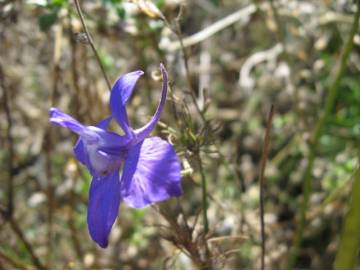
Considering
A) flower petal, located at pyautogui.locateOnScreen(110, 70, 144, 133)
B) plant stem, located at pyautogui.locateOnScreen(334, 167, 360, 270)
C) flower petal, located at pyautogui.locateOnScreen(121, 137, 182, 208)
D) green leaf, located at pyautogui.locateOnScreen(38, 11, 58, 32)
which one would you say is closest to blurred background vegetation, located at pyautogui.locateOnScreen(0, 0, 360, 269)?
green leaf, located at pyautogui.locateOnScreen(38, 11, 58, 32)

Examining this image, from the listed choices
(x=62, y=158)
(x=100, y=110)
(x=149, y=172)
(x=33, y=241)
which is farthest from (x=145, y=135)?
(x=62, y=158)

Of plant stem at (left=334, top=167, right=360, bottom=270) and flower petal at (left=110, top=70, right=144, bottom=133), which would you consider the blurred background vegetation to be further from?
flower petal at (left=110, top=70, right=144, bottom=133)

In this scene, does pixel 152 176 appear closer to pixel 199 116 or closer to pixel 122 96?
pixel 122 96

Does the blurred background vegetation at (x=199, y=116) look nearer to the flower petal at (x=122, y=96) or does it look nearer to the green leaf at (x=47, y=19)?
the green leaf at (x=47, y=19)

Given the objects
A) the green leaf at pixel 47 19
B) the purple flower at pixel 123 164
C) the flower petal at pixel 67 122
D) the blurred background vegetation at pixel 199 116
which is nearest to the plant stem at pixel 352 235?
the purple flower at pixel 123 164

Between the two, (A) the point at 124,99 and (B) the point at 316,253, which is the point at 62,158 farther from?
(A) the point at 124,99

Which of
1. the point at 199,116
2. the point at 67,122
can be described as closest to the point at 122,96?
the point at 67,122
